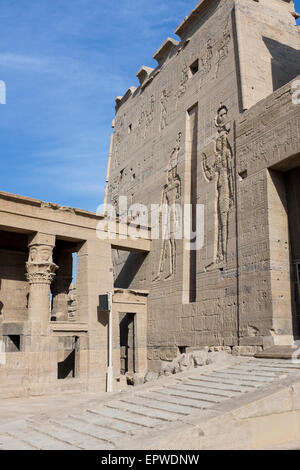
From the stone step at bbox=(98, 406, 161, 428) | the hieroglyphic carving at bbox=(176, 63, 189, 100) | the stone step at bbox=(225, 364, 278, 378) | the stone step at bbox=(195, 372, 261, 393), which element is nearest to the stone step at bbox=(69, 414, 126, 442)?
the stone step at bbox=(98, 406, 161, 428)

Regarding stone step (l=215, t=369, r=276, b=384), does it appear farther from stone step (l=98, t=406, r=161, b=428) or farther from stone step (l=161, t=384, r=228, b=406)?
stone step (l=98, t=406, r=161, b=428)

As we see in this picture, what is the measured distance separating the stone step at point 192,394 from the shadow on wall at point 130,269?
9.58m

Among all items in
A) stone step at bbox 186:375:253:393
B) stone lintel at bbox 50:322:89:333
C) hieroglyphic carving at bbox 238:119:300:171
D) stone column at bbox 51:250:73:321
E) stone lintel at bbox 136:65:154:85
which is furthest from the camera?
stone lintel at bbox 136:65:154:85

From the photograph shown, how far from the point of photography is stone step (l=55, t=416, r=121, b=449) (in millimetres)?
5419

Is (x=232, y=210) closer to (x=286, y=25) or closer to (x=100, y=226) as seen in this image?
(x=100, y=226)

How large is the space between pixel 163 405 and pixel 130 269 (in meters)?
12.0

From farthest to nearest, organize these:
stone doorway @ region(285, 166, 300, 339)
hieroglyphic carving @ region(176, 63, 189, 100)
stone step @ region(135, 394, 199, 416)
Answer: hieroglyphic carving @ region(176, 63, 189, 100)
stone doorway @ region(285, 166, 300, 339)
stone step @ region(135, 394, 199, 416)

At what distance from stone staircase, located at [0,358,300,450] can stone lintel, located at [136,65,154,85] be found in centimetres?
1575

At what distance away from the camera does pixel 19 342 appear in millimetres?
14203

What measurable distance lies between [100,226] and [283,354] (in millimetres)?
8407

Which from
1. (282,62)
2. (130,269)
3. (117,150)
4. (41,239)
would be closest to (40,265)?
(41,239)

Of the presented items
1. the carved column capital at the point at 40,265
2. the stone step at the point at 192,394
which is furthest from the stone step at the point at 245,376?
the carved column capital at the point at 40,265

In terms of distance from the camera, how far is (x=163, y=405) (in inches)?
272
